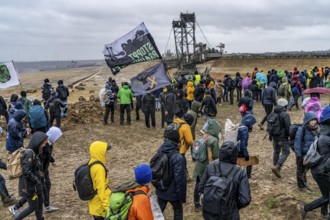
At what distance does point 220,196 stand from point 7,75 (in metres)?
13.6

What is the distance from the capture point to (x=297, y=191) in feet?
22.1

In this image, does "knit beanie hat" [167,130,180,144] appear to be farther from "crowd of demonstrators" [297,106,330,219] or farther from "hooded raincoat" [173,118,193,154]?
"crowd of demonstrators" [297,106,330,219]

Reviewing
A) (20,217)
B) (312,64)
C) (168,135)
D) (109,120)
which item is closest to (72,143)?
(109,120)

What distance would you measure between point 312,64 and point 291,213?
38.5 m

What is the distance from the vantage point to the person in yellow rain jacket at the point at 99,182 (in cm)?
444

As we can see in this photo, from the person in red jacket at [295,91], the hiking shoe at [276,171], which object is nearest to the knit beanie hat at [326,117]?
the hiking shoe at [276,171]

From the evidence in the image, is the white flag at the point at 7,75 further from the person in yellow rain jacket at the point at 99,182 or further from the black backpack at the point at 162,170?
the black backpack at the point at 162,170

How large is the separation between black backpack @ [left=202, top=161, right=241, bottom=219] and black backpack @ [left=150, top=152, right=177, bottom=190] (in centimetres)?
102

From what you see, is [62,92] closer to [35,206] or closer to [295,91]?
[35,206]

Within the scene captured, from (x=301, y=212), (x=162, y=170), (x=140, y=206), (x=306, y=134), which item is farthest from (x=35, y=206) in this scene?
(x=306, y=134)

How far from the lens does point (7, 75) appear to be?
1455cm

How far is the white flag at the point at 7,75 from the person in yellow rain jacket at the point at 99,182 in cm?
1153

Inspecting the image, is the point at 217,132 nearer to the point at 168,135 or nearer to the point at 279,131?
the point at 168,135

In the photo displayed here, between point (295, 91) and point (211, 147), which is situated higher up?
point (211, 147)
